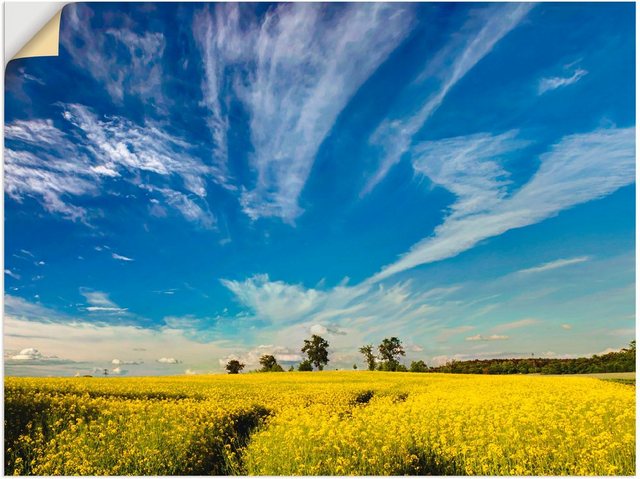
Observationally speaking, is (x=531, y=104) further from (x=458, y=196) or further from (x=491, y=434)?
(x=491, y=434)

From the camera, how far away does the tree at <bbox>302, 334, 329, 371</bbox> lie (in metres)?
5.22

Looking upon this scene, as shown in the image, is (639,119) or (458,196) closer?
(639,119)

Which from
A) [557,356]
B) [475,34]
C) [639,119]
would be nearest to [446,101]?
[475,34]

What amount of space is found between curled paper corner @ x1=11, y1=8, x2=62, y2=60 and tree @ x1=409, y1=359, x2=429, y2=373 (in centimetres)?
500

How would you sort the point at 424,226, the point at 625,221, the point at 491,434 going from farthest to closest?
the point at 424,226, the point at 625,221, the point at 491,434

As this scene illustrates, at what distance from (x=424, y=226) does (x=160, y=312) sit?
294 centimetres

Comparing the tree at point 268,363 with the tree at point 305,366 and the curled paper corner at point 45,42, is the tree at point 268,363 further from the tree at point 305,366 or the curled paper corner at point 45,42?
the curled paper corner at point 45,42

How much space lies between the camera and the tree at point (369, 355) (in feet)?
17.4

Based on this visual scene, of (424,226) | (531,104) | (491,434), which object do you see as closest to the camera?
(491,434)

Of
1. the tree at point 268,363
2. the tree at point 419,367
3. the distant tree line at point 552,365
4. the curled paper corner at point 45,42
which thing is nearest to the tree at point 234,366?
the tree at point 268,363

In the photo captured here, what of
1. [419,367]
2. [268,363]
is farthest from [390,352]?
[268,363]

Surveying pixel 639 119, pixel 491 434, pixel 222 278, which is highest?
pixel 639 119

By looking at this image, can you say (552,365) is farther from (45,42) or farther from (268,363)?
(45,42)

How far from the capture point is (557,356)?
4.96 meters
